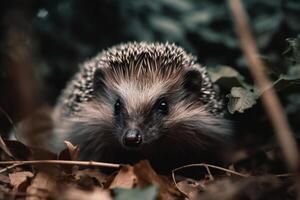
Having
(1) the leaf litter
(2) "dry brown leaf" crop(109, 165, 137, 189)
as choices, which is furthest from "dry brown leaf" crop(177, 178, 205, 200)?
(2) "dry brown leaf" crop(109, 165, 137, 189)

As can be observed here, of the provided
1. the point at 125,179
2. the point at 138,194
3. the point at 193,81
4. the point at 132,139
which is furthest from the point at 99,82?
the point at 138,194

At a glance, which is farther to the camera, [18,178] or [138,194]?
[18,178]

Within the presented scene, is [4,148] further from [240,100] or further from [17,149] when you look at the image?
[240,100]

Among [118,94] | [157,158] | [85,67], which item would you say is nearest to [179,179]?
[157,158]

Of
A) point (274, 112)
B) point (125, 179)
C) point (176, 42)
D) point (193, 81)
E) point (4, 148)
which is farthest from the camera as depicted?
point (176, 42)

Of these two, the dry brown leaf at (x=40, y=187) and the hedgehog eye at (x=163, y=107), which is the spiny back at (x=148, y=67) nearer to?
the hedgehog eye at (x=163, y=107)

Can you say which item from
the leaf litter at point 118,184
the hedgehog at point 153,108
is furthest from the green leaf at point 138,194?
the hedgehog at point 153,108
